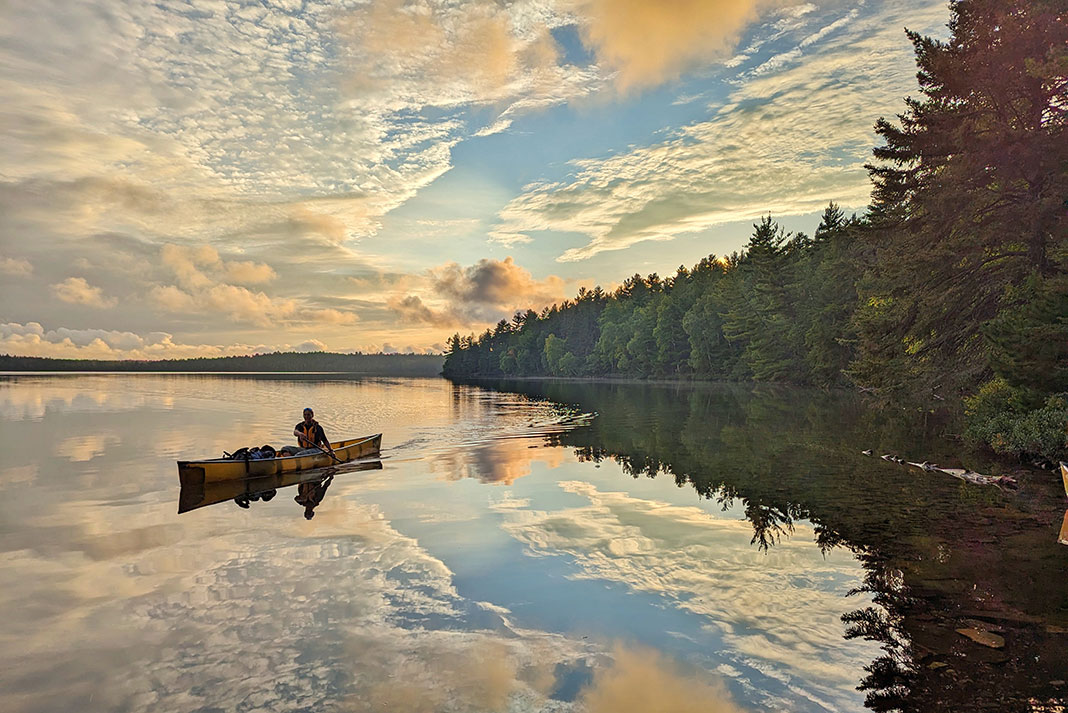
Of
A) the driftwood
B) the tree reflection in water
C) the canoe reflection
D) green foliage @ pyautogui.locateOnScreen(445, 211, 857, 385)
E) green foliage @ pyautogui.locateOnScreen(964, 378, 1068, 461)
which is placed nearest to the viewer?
the tree reflection in water

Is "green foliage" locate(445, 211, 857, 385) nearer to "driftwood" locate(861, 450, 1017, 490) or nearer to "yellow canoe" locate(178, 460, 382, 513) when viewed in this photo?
"driftwood" locate(861, 450, 1017, 490)

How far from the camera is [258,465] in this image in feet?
67.8

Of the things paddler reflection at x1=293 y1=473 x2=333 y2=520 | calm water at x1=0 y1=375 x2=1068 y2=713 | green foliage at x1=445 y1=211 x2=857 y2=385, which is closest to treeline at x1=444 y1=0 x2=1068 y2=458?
calm water at x1=0 y1=375 x2=1068 y2=713

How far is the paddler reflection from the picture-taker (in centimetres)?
1758

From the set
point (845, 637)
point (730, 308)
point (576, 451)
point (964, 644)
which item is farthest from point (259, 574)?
point (730, 308)

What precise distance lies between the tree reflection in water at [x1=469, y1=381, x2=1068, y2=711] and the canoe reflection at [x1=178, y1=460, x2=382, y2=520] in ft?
36.8

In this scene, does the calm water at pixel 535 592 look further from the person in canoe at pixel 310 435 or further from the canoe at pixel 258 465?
the person in canoe at pixel 310 435

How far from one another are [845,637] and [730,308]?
10089 centimetres

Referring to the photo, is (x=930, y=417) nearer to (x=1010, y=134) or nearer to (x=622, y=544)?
(x=1010, y=134)

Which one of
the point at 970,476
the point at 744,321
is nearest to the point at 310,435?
the point at 970,476

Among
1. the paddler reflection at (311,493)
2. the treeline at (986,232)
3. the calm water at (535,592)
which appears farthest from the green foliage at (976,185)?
the paddler reflection at (311,493)

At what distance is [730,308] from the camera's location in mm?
104125

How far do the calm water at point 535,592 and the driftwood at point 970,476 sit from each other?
929 millimetres

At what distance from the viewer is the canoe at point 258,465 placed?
19.0m
